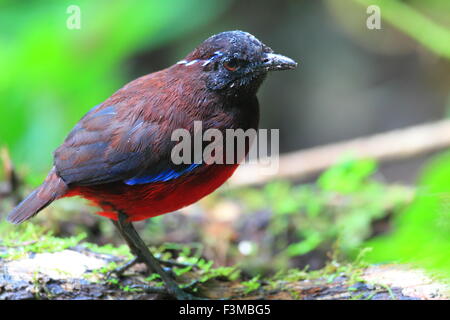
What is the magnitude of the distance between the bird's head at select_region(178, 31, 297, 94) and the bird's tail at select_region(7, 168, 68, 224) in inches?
45.2

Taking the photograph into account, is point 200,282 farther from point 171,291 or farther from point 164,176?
point 164,176

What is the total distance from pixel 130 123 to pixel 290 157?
11.8 ft

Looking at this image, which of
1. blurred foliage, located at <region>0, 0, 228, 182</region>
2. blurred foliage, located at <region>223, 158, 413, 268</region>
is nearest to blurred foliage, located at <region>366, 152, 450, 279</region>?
blurred foliage, located at <region>223, 158, 413, 268</region>

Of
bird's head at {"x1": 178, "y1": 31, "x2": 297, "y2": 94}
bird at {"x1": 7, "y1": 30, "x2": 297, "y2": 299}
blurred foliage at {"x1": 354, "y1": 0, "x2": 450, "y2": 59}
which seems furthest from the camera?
blurred foliage at {"x1": 354, "y1": 0, "x2": 450, "y2": 59}

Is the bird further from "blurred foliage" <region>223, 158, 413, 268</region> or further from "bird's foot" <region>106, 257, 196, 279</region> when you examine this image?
"blurred foliage" <region>223, 158, 413, 268</region>

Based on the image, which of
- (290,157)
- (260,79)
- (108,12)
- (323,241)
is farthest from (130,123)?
(108,12)

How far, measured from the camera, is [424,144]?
6637mm

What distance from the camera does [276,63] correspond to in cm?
389

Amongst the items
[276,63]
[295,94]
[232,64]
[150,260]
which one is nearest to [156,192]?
[150,260]

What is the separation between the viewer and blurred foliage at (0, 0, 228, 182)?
7.22m

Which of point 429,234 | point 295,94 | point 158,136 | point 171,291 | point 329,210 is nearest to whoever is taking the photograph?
point 429,234

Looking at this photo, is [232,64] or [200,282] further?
[200,282]

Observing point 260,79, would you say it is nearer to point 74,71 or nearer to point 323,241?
point 323,241

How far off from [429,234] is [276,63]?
4.64 feet
